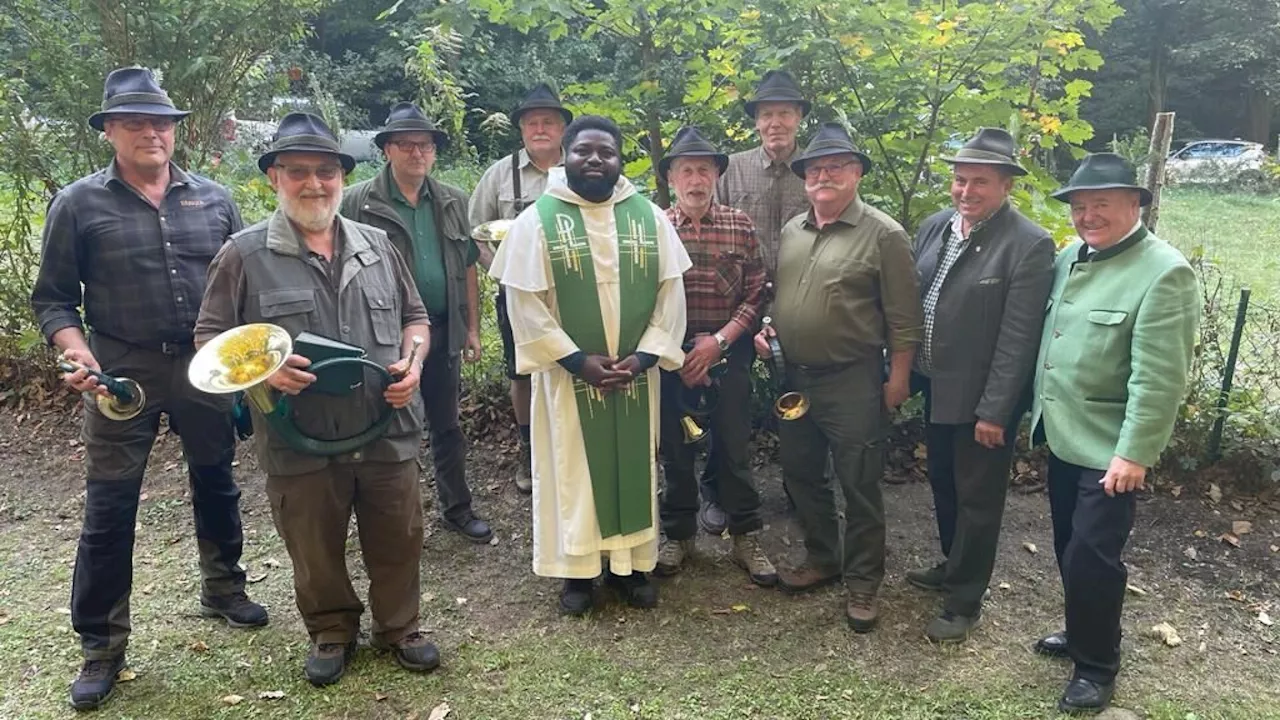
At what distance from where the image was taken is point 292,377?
3.03m

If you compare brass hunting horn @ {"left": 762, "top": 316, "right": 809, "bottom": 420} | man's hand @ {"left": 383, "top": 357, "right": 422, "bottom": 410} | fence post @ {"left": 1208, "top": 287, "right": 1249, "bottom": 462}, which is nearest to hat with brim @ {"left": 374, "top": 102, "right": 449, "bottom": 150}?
man's hand @ {"left": 383, "top": 357, "right": 422, "bottom": 410}

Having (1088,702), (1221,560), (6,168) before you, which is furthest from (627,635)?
(6,168)

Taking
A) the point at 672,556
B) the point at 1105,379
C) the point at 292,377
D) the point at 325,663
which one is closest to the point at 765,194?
the point at 672,556

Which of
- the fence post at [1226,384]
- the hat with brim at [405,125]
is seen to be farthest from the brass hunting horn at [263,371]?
the fence post at [1226,384]

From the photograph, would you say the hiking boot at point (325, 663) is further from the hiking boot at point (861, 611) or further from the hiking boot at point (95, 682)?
the hiking boot at point (861, 611)

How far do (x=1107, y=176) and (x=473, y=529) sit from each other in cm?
355

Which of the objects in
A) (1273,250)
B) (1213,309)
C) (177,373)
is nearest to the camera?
(177,373)

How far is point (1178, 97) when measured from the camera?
29.6 m

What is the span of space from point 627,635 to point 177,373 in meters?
2.22

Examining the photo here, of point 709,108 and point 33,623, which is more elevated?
point 709,108

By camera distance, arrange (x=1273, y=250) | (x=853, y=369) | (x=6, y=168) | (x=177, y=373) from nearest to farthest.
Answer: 1. (x=177, y=373)
2. (x=853, y=369)
3. (x=6, y=168)
4. (x=1273, y=250)

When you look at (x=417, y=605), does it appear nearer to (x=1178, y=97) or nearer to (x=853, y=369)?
(x=853, y=369)

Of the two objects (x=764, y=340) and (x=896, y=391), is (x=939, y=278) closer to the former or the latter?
(x=896, y=391)

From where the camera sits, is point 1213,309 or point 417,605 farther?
point 1213,309
